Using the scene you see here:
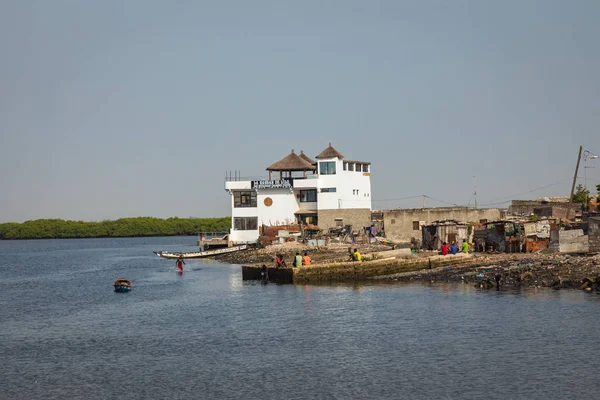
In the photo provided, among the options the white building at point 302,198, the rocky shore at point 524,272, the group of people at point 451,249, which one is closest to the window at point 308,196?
the white building at point 302,198

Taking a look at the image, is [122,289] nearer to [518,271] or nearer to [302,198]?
[518,271]

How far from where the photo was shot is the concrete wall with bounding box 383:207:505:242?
7819 cm

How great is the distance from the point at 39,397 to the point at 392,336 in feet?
46.1

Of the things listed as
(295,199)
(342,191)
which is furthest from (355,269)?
(295,199)

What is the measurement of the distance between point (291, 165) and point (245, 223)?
818cm

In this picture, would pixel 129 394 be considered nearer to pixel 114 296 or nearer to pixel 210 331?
pixel 210 331

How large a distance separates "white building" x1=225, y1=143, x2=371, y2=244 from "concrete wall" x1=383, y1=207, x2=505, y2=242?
5.11 metres

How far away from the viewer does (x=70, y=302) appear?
1923 inches

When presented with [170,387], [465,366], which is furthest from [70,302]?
[465,366]

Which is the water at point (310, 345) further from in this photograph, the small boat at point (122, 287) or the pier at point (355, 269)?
the small boat at point (122, 287)

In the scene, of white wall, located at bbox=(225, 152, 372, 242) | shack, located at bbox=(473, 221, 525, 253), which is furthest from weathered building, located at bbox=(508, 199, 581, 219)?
white wall, located at bbox=(225, 152, 372, 242)

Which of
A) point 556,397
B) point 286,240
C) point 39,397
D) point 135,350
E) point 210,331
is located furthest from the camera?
point 286,240

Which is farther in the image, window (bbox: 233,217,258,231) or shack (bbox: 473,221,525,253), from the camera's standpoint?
window (bbox: 233,217,258,231)

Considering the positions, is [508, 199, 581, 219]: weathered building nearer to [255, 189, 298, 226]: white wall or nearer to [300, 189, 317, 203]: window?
[300, 189, 317, 203]: window
